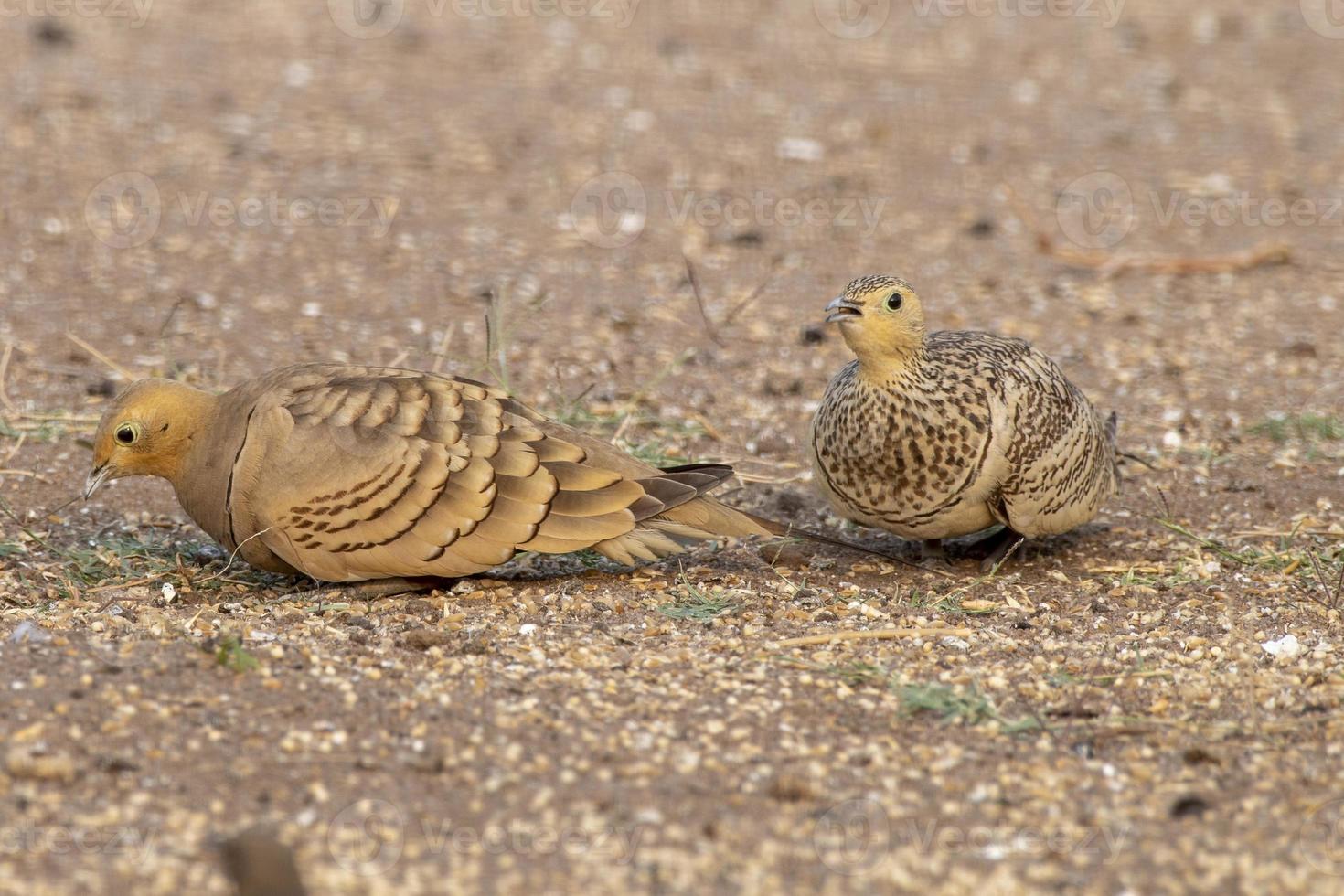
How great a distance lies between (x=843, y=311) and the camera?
4816mm

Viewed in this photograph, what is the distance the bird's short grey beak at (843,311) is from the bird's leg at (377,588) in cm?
146

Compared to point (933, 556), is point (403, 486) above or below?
above

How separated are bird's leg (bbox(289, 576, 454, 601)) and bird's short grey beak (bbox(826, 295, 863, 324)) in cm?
146

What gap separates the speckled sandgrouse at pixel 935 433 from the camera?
4.80 meters

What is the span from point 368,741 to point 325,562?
1024mm

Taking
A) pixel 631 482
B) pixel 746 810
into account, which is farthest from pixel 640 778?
pixel 631 482

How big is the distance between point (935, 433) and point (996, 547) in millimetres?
783

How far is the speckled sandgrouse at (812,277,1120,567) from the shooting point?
4.80m

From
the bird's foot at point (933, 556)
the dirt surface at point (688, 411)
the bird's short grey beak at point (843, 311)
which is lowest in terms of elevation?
the bird's foot at point (933, 556)

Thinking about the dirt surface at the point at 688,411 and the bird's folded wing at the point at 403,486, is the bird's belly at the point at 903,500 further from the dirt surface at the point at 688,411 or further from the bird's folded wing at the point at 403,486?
the bird's folded wing at the point at 403,486

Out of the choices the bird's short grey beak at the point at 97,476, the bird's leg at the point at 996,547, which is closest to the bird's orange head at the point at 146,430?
the bird's short grey beak at the point at 97,476

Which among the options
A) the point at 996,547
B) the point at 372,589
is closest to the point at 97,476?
the point at 372,589

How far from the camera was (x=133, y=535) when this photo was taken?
5.34m

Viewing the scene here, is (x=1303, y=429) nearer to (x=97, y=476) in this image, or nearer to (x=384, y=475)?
(x=384, y=475)
